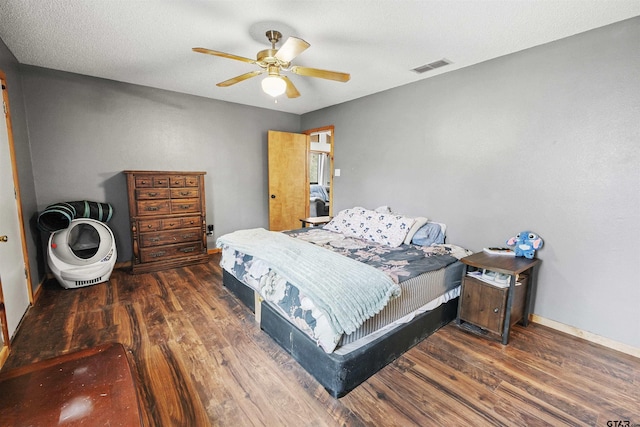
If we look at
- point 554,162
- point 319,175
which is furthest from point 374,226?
point 319,175

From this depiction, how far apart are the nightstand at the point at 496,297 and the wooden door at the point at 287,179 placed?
3264 mm

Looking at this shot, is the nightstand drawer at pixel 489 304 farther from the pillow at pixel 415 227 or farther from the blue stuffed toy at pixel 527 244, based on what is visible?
the pillow at pixel 415 227

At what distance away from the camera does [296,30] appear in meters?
2.27

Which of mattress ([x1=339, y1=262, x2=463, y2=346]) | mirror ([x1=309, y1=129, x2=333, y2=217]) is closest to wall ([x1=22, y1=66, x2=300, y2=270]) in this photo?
mirror ([x1=309, y1=129, x2=333, y2=217])

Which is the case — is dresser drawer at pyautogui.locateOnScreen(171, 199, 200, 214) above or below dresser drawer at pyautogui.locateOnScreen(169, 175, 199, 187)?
below

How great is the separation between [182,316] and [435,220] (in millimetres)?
2867

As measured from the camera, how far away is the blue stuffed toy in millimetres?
2496

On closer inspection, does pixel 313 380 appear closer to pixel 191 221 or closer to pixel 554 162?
pixel 554 162

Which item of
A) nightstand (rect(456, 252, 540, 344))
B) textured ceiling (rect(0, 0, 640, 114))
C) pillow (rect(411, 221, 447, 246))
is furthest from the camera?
pillow (rect(411, 221, 447, 246))

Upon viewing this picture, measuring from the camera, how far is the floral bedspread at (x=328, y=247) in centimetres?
180

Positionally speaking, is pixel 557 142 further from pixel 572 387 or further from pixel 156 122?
pixel 156 122

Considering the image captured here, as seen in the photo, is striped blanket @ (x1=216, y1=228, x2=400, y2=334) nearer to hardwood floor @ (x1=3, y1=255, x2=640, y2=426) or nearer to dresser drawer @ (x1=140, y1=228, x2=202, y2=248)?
hardwood floor @ (x1=3, y1=255, x2=640, y2=426)

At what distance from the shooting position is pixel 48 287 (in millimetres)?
3207

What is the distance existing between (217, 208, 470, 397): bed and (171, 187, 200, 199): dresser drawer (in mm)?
1250
